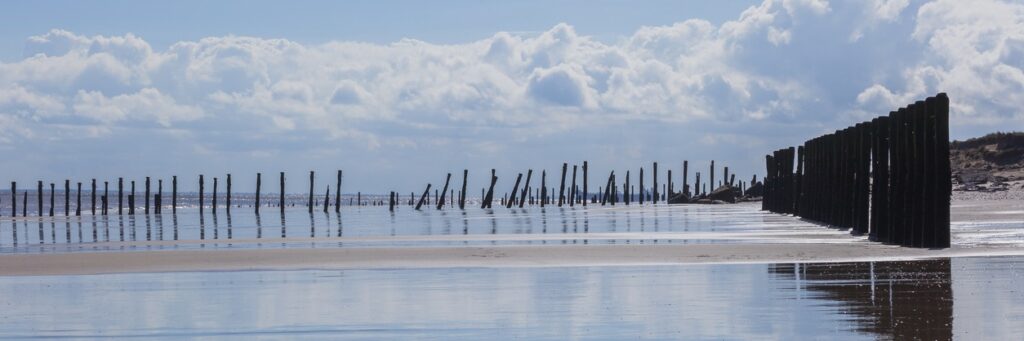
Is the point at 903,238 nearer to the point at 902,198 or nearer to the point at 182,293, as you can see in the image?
the point at 902,198

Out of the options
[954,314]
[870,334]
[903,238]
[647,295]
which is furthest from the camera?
[903,238]

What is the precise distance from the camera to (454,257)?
2220 centimetres

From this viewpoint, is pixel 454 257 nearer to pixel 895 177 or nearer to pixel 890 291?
pixel 895 177

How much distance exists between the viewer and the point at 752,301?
13078mm

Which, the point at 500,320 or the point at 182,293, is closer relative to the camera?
the point at 500,320

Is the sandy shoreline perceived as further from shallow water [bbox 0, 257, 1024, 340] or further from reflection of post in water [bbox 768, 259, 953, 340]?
reflection of post in water [bbox 768, 259, 953, 340]

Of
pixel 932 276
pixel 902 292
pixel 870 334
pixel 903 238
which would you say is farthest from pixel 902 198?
pixel 870 334

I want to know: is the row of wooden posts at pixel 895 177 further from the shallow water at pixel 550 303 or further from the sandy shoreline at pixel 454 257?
the shallow water at pixel 550 303

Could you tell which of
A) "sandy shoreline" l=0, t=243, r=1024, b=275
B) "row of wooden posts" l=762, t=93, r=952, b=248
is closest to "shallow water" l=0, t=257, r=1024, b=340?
"sandy shoreline" l=0, t=243, r=1024, b=275

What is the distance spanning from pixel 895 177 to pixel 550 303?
12402 mm

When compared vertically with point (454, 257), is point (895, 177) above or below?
above

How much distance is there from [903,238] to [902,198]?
88 cm

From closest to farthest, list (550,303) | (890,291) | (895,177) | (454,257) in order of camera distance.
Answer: (550,303) → (890,291) → (454,257) → (895,177)

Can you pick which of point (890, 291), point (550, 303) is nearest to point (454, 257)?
point (550, 303)
